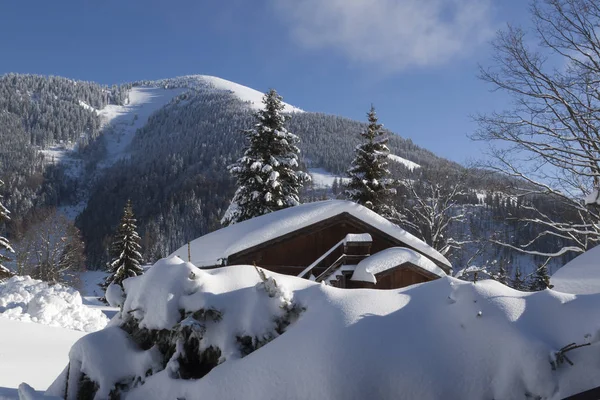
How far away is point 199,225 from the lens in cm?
11725

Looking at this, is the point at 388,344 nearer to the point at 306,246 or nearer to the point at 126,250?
the point at 306,246

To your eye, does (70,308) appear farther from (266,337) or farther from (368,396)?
(368,396)

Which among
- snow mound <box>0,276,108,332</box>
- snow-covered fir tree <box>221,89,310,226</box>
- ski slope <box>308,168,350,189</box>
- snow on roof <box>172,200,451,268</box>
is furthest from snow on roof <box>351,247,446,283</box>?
ski slope <box>308,168,350,189</box>

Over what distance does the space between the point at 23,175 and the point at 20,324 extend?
175 m

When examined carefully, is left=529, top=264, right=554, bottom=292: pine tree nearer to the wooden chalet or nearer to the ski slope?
the wooden chalet

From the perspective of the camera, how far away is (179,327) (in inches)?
143

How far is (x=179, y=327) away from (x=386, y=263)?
814 cm

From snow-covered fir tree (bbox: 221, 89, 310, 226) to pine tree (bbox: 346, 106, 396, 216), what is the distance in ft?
9.62

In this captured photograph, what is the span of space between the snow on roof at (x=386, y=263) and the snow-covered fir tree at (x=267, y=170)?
1060cm

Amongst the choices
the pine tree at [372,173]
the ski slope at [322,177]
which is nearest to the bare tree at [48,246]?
the pine tree at [372,173]

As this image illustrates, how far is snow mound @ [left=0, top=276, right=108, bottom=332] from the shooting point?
13995 mm

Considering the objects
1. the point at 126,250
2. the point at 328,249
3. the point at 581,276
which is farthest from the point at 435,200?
the point at 126,250

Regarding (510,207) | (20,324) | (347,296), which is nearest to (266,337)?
(347,296)

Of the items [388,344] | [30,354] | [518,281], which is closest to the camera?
[388,344]
